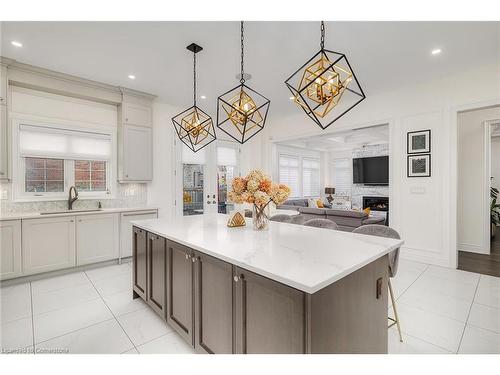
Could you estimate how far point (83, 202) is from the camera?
13.2 ft

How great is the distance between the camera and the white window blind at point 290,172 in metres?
8.48

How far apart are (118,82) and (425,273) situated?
5.42m

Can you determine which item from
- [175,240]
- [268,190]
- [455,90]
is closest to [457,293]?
[268,190]

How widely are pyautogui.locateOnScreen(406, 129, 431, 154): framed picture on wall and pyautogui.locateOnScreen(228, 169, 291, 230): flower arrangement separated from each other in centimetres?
299

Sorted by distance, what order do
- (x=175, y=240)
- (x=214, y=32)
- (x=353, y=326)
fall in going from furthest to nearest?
(x=214, y=32) < (x=175, y=240) < (x=353, y=326)

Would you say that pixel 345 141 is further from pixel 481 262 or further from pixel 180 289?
pixel 180 289

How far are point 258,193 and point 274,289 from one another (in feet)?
3.36

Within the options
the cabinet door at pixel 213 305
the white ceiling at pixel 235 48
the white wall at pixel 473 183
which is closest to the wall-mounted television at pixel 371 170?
the white wall at pixel 473 183

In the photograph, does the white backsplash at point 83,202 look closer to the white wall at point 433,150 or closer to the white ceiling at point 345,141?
the white ceiling at point 345,141

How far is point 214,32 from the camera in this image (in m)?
2.59

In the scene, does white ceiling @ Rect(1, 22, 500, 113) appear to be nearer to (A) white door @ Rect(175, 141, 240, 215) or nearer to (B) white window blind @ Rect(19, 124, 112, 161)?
(B) white window blind @ Rect(19, 124, 112, 161)

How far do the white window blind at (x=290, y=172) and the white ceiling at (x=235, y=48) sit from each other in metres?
4.72

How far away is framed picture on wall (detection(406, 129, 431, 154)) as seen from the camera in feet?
12.7

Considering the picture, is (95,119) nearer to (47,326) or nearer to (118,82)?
(118,82)
